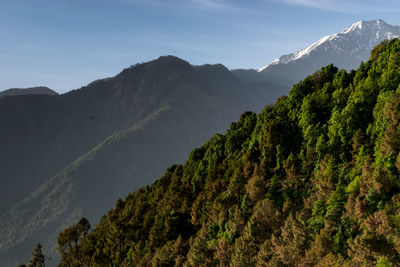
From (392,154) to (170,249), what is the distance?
4922cm

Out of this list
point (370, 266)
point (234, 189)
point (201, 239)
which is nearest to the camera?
point (370, 266)

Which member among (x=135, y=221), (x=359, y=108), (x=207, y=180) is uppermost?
(x=359, y=108)

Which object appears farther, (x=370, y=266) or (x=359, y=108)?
(x=359, y=108)

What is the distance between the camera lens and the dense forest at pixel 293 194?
164 feet

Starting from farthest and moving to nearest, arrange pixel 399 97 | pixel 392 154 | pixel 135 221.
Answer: pixel 135 221 → pixel 399 97 → pixel 392 154

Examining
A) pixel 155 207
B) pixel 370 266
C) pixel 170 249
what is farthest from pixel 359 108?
pixel 155 207

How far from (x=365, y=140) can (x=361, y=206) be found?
2023 centimetres

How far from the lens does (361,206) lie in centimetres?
5016

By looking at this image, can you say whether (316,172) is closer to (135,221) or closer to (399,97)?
(399,97)

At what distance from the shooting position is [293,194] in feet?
219

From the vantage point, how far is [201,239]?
235 ft

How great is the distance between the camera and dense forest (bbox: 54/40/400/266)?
1966 inches

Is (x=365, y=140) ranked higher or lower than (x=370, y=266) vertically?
higher

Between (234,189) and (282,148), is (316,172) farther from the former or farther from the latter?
(234,189)
